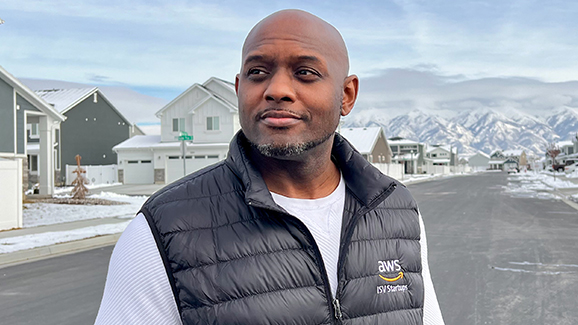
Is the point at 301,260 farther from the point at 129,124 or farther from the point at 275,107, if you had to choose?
the point at 129,124

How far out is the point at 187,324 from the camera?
1472 millimetres

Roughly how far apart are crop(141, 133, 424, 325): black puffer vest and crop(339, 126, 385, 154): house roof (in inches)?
2251

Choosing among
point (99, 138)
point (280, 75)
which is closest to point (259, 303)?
point (280, 75)

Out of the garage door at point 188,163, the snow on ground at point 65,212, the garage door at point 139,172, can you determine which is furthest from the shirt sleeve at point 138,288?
the garage door at point 139,172

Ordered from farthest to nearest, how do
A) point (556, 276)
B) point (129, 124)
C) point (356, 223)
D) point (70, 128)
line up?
1. point (129, 124)
2. point (70, 128)
3. point (556, 276)
4. point (356, 223)

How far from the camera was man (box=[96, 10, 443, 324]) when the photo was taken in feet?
4.84

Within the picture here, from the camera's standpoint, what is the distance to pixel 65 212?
17.1 metres

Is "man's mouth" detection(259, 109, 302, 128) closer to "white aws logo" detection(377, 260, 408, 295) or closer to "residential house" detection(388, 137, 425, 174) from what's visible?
"white aws logo" detection(377, 260, 408, 295)

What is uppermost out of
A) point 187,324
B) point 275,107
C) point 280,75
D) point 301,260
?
point 280,75

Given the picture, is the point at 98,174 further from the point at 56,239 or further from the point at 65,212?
the point at 56,239

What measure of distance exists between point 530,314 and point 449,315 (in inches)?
38.1

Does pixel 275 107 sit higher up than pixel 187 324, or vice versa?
pixel 275 107

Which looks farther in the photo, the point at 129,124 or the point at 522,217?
the point at 129,124

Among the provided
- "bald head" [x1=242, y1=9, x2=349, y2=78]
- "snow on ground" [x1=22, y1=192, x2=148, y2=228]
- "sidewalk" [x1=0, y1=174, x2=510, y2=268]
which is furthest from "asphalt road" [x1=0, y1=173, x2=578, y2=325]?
"snow on ground" [x1=22, y1=192, x2=148, y2=228]
